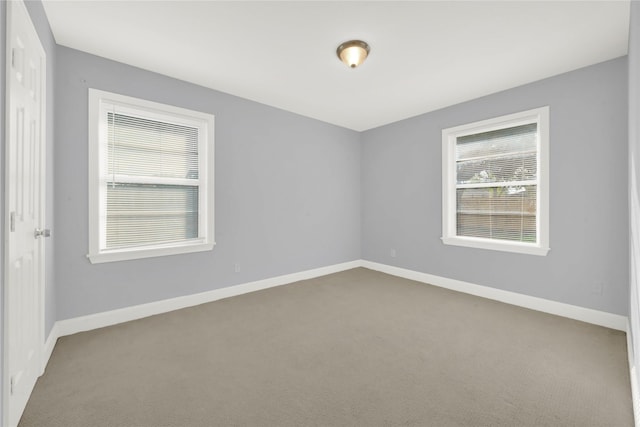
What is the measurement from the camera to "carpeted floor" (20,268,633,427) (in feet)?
5.19

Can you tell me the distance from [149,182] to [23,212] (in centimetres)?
150

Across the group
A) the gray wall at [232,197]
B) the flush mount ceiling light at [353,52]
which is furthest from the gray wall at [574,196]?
the flush mount ceiling light at [353,52]

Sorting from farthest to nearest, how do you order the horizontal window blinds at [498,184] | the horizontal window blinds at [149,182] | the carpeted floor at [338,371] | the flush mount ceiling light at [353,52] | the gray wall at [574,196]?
the horizontal window blinds at [498,184]
the horizontal window blinds at [149,182]
the gray wall at [574,196]
the flush mount ceiling light at [353,52]
the carpeted floor at [338,371]

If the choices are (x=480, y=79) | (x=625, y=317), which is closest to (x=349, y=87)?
(x=480, y=79)

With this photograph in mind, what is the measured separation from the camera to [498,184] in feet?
11.8

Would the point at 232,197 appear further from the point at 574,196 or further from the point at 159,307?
the point at 574,196

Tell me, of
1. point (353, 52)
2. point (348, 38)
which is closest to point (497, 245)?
point (353, 52)

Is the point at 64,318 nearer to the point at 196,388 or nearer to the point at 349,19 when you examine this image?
the point at 196,388

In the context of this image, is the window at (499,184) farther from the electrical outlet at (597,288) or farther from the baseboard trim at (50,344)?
the baseboard trim at (50,344)

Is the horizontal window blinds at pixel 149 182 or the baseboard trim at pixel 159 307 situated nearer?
the baseboard trim at pixel 159 307

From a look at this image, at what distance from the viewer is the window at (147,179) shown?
108 inches

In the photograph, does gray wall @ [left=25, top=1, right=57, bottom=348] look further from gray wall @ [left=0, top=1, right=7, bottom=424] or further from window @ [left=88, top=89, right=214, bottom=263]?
gray wall @ [left=0, top=1, right=7, bottom=424]

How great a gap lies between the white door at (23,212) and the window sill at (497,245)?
4.26m

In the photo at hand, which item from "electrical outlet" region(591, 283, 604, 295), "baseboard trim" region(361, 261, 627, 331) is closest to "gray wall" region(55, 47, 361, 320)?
"baseboard trim" region(361, 261, 627, 331)
